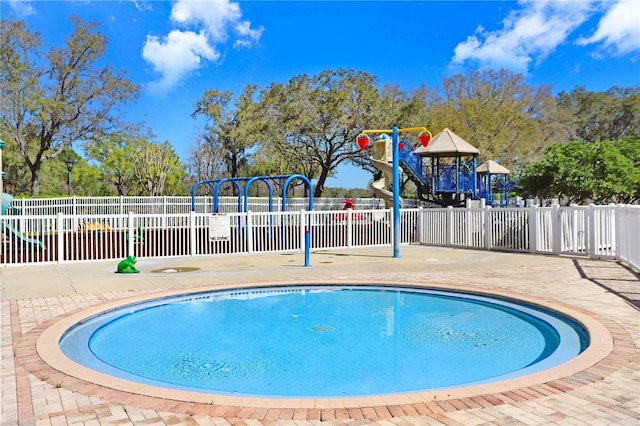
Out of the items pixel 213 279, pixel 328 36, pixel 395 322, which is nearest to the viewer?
pixel 395 322

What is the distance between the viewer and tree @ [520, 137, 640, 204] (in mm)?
21453

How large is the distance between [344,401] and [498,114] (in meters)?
36.4

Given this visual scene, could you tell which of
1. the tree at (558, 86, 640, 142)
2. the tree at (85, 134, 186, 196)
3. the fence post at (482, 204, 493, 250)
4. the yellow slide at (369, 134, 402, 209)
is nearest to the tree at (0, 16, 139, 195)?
the tree at (85, 134, 186, 196)

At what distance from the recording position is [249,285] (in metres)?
9.05

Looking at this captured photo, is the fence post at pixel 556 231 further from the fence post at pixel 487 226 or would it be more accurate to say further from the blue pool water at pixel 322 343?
the blue pool water at pixel 322 343

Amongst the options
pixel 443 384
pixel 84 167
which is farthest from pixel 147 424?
pixel 84 167

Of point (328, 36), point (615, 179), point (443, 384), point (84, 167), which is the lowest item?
point (443, 384)

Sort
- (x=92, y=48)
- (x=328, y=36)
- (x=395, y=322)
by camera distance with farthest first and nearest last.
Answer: (x=92, y=48), (x=328, y=36), (x=395, y=322)

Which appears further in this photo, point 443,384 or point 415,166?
point 415,166

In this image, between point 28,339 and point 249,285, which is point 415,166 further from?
point 28,339

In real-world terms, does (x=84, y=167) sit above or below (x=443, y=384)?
above

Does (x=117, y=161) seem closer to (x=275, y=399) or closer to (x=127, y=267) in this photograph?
(x=127, y=267)

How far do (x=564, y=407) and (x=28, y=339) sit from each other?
4.91m

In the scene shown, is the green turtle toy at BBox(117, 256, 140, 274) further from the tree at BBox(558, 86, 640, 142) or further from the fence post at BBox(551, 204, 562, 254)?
the tree at BBox(558, 86, 640, 142)
